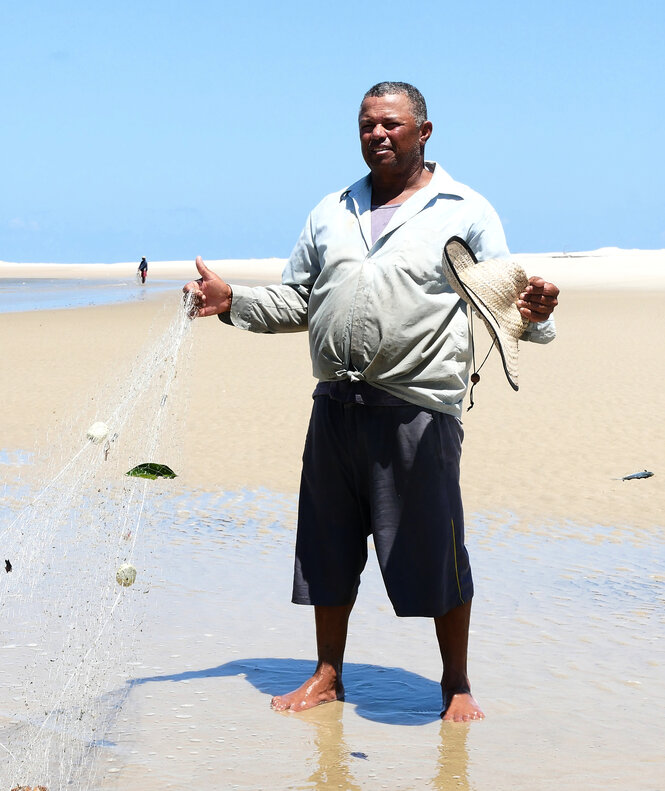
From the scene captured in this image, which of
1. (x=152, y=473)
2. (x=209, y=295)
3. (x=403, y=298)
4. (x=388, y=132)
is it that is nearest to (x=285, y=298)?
(x=209, y=295)

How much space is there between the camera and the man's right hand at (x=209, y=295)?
370 centimetres

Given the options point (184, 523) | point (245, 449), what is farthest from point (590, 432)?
point (184, 523)

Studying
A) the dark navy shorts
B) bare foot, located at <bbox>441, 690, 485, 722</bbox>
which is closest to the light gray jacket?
the dark navy shorts

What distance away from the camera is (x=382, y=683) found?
13.2ft

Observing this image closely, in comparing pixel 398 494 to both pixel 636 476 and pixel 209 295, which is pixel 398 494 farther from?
pixel 636 476

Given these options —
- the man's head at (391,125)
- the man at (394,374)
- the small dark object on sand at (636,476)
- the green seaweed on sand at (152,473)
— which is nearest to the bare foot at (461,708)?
the man at (394,374)

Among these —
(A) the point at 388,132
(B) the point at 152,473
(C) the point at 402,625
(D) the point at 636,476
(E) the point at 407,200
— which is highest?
(A) the point at 388,132

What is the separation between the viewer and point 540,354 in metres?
17.6

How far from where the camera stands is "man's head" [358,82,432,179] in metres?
3.47

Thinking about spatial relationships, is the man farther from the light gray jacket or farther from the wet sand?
the wet sand

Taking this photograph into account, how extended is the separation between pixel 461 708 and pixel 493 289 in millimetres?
1388

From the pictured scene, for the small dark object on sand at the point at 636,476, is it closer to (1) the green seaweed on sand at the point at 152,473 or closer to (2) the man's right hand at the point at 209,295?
(1) the green seaweed on sand at the point at 152,473

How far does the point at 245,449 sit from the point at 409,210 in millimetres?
6220

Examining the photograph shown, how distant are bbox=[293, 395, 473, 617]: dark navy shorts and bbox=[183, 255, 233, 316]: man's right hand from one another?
0.48 metres
